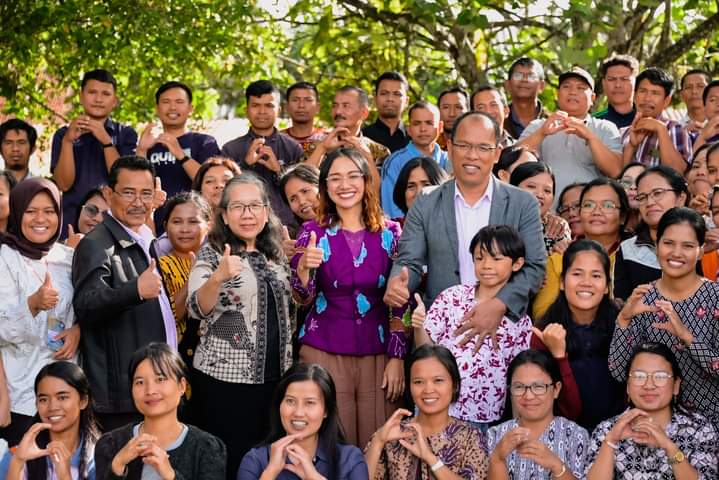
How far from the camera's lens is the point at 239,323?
20.1ft

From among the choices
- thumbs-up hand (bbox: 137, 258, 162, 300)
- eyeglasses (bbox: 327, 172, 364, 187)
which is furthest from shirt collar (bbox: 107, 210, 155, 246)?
eyeglasses (bbox: 327, 172, 364, 187)

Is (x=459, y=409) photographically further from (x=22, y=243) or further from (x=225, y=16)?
(x=225, y=16)

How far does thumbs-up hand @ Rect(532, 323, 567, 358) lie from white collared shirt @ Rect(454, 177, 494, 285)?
59 cm

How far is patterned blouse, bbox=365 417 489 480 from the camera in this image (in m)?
5.69

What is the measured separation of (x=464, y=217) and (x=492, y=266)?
1.37 ft

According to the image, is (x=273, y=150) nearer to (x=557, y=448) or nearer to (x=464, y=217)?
(x=464, y=217)

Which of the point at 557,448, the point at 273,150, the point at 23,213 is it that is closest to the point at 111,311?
the point at 23,213

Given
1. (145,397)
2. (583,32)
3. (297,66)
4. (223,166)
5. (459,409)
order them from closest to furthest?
(145,397) < (459,409) < (223,166) < (583,32) < (297,66)

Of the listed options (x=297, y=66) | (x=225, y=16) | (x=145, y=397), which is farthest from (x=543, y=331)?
(x=297, y=66)

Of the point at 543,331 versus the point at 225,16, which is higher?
the point at 225,16

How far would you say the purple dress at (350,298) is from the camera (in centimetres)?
614

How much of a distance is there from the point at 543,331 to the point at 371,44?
21.0 feet

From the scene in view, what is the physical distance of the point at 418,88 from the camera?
40.2 ft

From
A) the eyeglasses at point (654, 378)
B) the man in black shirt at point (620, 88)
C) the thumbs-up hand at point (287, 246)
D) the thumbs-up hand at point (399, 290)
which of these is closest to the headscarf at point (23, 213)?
the thumbs-up hand at point (287, 246)
